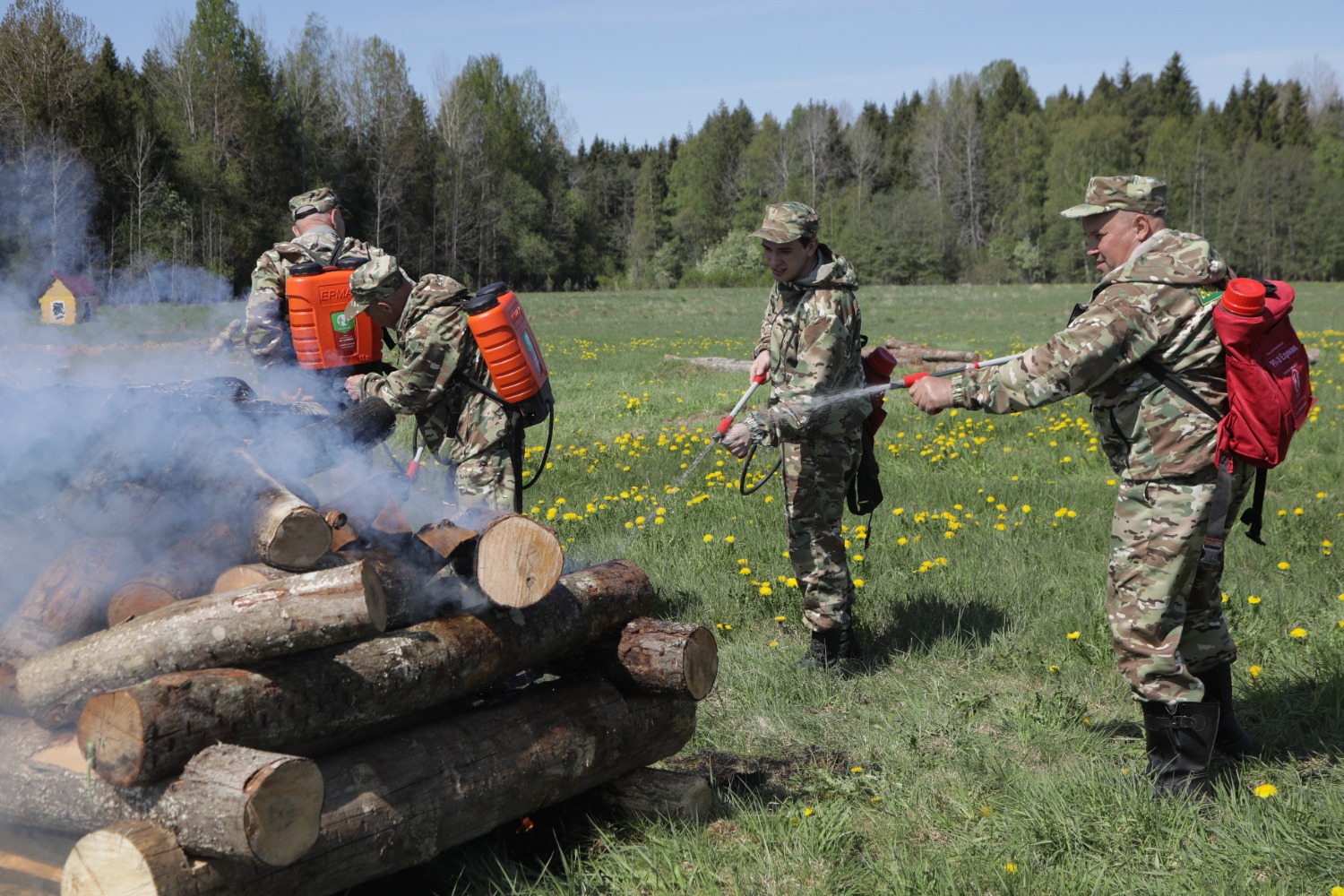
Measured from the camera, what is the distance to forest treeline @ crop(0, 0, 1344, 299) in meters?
15.4

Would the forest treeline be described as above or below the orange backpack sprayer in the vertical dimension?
above

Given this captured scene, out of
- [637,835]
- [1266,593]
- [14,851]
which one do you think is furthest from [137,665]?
[1266,593]

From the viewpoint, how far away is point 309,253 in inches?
243

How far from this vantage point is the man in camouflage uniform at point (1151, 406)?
3752mm

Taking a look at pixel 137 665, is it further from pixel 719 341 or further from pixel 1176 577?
pixel 719 341

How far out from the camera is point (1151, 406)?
3822 mm

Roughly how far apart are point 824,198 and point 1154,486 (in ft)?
285

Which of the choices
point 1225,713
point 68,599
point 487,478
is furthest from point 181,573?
point 1225,713

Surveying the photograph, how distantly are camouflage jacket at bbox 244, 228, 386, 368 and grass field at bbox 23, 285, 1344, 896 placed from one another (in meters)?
0.27

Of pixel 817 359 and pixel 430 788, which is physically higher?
pixel 817 359

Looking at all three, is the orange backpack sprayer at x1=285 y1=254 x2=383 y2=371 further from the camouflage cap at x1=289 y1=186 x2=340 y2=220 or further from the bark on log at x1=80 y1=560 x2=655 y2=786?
the bark on log at x1=80 y1=560 x2=655 y2=786

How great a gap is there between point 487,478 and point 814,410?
164 centimetres

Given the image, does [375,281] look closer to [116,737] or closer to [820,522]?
[820,522]

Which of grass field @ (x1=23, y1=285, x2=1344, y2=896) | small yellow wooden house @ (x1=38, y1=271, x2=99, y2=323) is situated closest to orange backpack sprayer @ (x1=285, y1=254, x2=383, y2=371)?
grass field @ (x1=23, y1=285, x2=1344, y2=896)
